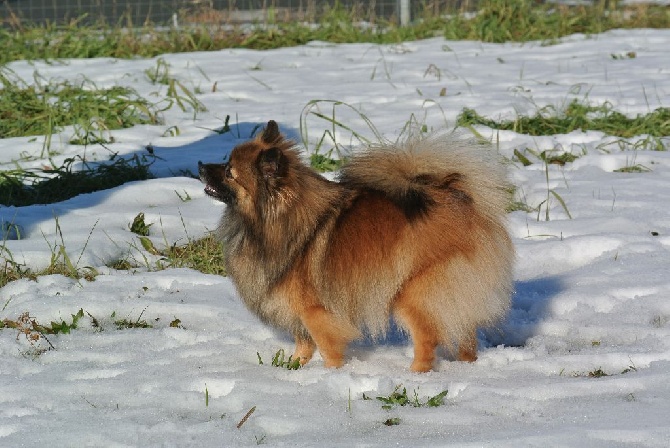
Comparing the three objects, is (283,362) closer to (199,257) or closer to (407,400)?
(407,400)

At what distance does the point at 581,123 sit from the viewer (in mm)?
6750

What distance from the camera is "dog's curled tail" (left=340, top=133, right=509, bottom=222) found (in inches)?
132

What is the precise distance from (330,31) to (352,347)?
707 cm

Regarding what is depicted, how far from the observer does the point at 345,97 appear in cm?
766

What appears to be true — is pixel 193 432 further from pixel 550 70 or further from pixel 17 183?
pixel 550 70

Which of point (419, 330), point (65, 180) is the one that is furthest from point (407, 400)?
point (65, 180)

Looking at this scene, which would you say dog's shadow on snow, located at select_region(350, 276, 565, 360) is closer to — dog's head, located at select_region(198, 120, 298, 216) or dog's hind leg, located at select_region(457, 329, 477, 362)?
dog's hind leg, located at select_region(457, 329, 477, 362)

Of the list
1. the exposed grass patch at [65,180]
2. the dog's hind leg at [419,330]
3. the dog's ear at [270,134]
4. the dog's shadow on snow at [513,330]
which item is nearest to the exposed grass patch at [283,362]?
the dog's shadow on snow at [513,330]

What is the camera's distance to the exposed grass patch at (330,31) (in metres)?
9.27

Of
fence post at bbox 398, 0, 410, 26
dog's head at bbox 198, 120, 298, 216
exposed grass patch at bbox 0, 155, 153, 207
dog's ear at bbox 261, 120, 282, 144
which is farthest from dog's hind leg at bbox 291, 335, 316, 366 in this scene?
fence post at bbox 398, 0, 410, 26

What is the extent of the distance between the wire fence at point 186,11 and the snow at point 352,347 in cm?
343

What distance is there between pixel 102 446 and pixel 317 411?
0.68 m

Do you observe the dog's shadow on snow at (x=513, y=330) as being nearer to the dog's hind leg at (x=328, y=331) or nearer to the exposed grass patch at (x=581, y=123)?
the dog's hind leg at (x=328, y=331)

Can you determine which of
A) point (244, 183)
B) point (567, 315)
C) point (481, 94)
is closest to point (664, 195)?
point (567, 315)
